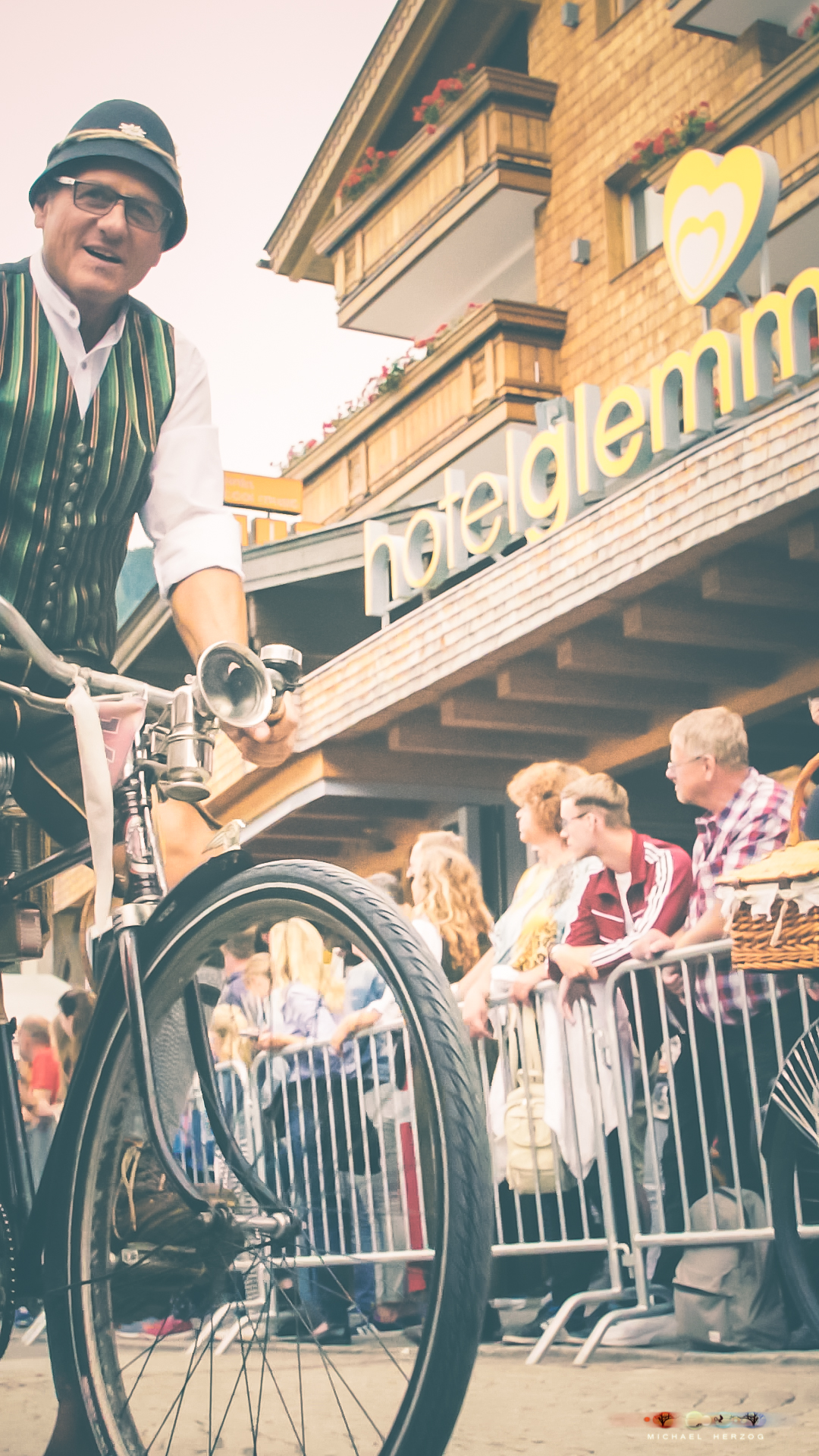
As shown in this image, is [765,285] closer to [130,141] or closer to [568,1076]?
[568,1076]

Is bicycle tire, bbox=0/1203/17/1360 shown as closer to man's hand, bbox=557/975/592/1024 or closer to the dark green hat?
the dark green hat

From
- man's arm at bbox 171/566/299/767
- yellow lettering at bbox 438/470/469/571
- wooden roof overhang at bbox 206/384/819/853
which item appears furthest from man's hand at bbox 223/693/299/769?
yellow lettering at bbox 438/470/469/571

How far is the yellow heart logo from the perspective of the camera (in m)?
5.62

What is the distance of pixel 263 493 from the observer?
5.36m

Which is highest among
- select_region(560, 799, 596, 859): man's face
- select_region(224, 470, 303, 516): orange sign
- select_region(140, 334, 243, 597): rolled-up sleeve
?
select_region(224, 470, 303, 516): orange sign

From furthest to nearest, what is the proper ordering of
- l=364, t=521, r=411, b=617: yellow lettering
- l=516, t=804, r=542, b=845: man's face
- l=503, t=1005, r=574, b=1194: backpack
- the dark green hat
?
l=364, t=521, r=411, b=617: yellow lettering → l=516, t=804, r=542, b=845: man's face → l=503, t=1005, r=574, b=1194: backpack → the dark green hat

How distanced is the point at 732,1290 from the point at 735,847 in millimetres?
1247

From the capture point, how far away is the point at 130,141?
2.58 m

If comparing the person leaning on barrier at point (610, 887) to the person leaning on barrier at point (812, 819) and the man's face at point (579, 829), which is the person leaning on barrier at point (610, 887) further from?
the person leaning on barrier at point (812, 819)

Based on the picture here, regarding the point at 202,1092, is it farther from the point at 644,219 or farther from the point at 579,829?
the point at 644,219

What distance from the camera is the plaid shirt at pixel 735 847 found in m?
4.16

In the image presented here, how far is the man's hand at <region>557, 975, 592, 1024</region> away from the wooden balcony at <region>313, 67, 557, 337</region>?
4359mm

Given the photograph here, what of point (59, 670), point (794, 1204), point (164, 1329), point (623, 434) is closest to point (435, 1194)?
point (164, 1329)

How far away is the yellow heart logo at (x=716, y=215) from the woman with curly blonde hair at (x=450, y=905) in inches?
96.1
